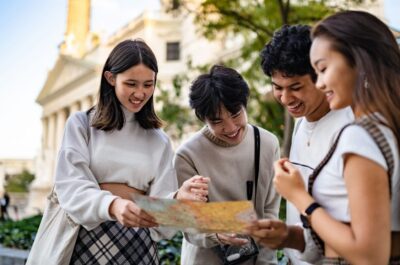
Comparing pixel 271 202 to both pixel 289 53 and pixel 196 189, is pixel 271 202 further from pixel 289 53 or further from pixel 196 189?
pixel 289 53

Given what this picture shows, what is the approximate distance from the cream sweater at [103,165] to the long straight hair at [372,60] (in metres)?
1.08

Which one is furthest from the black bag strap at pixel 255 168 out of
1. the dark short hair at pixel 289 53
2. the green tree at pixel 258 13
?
the green tree at pixel 258 13

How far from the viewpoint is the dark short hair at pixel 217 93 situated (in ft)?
7.45

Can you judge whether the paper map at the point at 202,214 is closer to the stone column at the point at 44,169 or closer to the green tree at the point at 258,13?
the green tree at the point at 258,13

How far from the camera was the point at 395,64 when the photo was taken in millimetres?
1371

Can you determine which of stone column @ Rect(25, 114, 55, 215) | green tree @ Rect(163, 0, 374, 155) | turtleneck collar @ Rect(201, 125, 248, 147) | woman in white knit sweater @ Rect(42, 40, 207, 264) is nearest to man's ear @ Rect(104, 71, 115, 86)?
woman in white knit sweater @ Rect(42, 40, 207, 264)

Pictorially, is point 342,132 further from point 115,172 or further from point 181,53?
point 181,53

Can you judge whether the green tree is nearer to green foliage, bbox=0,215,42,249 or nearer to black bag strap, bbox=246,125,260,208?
green foliage, bbox=0,215,42,249

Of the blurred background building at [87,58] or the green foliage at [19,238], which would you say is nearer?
the green foliage at [19,238]

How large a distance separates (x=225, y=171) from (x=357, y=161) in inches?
44.6

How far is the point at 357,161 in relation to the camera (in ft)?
4.12

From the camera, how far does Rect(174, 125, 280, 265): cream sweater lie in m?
2.32

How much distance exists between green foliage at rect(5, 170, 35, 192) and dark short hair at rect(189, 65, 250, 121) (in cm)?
5332

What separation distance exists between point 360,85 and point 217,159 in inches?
44.3
